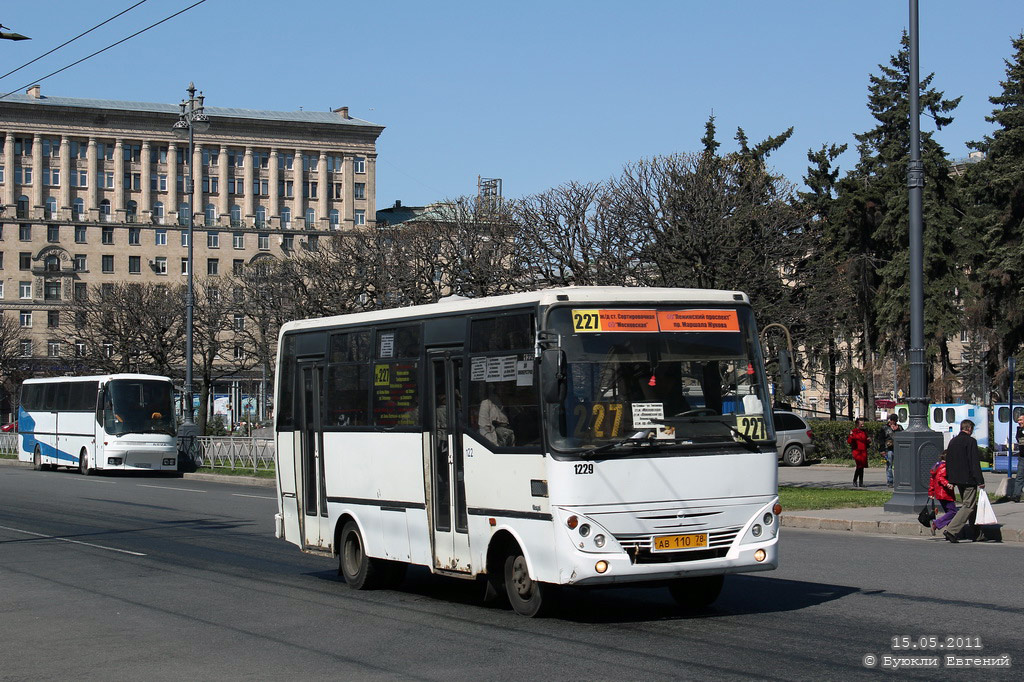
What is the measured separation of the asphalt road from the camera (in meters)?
8.72

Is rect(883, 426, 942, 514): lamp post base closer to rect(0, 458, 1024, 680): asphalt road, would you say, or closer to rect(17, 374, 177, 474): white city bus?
rect(0, 458, 1024, 680): asphalt road

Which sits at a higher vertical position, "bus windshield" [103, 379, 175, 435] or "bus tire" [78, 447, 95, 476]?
"bus windshield" [103, 379, 175, 435]

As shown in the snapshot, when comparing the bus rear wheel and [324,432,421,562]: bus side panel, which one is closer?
[324,432,421,562]: bus side panel

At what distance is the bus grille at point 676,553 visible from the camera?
33.3ft

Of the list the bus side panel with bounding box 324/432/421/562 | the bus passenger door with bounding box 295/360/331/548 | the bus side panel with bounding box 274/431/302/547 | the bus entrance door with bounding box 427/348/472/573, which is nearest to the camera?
the bus entrance door with bounding box 427/348/472/573

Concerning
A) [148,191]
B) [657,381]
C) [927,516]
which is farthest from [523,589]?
[148,191]

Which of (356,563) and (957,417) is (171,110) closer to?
(957,417)

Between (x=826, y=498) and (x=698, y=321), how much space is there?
15.1 metres

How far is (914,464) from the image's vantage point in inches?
803

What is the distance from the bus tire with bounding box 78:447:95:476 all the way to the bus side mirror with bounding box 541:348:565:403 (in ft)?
116

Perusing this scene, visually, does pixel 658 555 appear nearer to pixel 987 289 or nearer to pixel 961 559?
pixel 961 559

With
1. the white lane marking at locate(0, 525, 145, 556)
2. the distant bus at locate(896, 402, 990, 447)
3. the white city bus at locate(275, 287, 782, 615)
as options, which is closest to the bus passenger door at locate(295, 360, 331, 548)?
the white city bus at locate(275, 287, 782, 615)

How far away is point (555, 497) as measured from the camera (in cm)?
1009

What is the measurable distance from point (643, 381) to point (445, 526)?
239 centimetres
